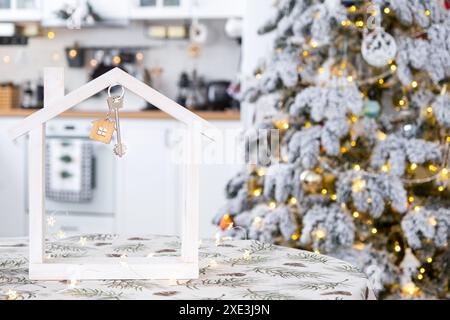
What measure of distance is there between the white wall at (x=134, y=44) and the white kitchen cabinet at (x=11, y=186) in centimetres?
62

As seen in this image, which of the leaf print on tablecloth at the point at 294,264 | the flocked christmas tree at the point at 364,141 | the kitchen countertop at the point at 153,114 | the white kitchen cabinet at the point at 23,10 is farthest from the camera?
the white kitchen cabinet at the point at 23,10

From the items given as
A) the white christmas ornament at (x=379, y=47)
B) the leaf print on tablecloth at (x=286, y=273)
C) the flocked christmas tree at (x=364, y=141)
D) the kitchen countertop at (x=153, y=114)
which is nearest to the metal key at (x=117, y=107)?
the leaf print on tablecloth at (x=286, y=273)

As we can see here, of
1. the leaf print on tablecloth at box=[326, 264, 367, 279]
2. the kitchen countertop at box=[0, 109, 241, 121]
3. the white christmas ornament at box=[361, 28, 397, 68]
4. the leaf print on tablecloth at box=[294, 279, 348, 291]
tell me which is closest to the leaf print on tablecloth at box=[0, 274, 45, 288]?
the leaf print on tablecloth at box=[294, 279, 348, 291]

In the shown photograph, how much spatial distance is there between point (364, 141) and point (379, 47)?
39cm

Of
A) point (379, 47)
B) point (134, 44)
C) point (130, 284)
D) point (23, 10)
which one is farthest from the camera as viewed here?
point (134, 44)

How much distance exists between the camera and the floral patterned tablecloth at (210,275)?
57.8 inches

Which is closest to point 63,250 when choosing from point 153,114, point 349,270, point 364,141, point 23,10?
point 349,270

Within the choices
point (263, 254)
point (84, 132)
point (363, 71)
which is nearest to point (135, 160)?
point (84, 132)

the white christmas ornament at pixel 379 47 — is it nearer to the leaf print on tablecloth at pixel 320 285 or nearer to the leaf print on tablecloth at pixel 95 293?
the leaf print on tablecloth at pixel 320 285

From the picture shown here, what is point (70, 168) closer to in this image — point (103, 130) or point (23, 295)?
point (103, 130)

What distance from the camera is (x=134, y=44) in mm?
5430

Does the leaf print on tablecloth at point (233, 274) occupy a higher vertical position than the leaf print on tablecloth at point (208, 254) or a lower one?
lower

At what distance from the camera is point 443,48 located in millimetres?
3260

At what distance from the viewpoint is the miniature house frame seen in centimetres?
155
